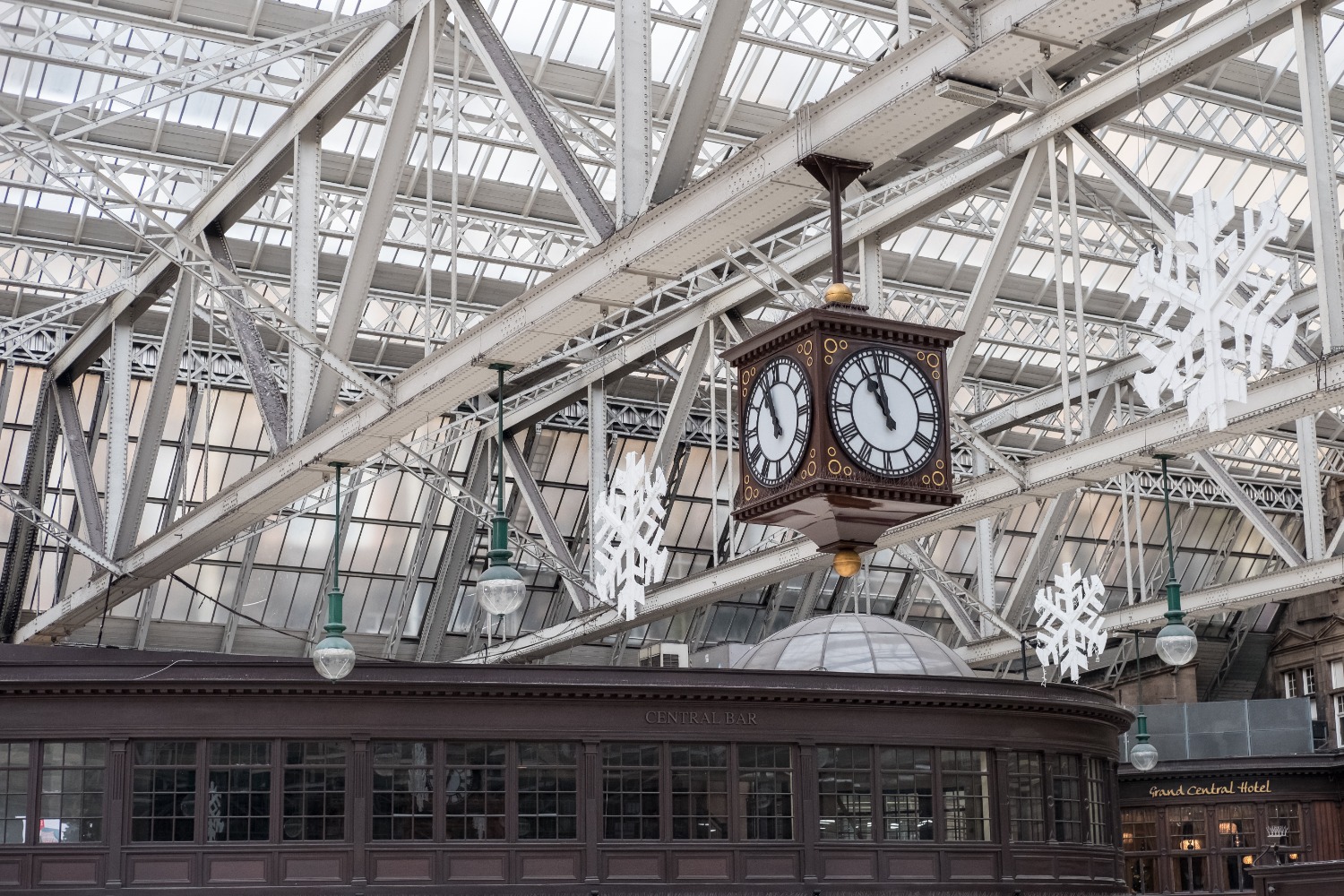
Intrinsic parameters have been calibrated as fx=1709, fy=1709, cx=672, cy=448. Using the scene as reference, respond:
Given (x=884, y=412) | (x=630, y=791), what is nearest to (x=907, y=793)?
(x=630, y=791)

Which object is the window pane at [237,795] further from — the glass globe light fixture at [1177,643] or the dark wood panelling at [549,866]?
the glass globe light fixture at [1177,643]

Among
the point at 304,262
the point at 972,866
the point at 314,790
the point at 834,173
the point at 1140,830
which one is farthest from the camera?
the point at 1140,830

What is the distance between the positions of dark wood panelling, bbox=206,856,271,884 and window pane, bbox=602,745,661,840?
5.15 metres

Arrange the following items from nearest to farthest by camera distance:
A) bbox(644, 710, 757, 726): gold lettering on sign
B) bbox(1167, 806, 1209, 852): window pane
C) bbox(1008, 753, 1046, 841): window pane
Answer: bbox(644, 710, 757, 726): gold lettering on sign
bbox(1008, 753, 1046, 841): window pane
bbox(1167, 806, 1209, 852): window pane

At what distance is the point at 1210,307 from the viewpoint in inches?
579

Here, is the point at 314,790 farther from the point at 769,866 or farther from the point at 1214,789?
the point at 1214,789

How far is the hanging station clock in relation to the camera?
8.68 meters

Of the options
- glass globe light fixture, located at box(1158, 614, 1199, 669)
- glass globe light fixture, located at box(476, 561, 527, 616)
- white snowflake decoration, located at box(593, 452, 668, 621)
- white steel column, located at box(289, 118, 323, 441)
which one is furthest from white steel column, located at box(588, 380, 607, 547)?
glass globe light fixture, located at box(476, 561, 527, 616)

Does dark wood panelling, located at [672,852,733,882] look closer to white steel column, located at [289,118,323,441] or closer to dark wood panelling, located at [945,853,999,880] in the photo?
dark wood panelling, located at [945,853,999,880]

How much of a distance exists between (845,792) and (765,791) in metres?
1.39

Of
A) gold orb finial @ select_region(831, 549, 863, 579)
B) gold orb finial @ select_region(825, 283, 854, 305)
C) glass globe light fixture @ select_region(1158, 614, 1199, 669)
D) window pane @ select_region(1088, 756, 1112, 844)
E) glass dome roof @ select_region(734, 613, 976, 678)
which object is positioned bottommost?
window pane @ select_region(1088, 756, 1112, 844)

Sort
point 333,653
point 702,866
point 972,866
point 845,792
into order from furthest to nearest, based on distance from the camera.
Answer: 1. point 972,866
2. point 845,792
3. point 702,866
4. point 333,653

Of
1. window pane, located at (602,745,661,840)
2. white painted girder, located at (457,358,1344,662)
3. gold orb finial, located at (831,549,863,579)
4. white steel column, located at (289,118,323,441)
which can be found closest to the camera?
gold orb finial, located at (831,549,863,579)

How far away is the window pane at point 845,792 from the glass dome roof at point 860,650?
3208 mm
